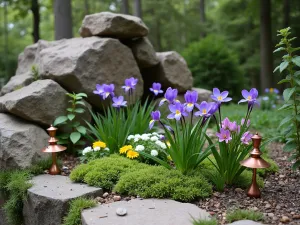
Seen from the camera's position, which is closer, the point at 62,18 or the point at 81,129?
Result: the point at 81,129

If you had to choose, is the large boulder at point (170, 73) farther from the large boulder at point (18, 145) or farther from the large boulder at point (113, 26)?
the large boulder at point (18, 145)

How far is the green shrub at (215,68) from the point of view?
9211mm

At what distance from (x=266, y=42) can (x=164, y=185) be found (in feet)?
23.2

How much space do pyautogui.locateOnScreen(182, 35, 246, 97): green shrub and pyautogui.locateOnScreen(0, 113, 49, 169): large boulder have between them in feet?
20.6

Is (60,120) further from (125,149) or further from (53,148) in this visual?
(125,149)

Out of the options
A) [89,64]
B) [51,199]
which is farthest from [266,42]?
[51,199]

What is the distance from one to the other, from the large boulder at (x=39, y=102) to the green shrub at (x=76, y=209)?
4.80 feet

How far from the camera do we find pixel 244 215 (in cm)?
223

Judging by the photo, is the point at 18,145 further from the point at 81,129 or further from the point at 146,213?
the point at 146,213

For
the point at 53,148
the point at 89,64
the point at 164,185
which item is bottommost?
the point at 164,185

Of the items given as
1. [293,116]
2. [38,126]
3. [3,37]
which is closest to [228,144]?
[293,116]

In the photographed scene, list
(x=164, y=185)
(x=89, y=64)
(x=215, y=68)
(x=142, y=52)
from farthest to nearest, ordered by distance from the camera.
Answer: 1. (x=215, y=68)
2. (x=142, y=52)
3. (x=89, y=64)
4. (x=164, y=185)

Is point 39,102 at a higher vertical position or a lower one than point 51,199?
higher

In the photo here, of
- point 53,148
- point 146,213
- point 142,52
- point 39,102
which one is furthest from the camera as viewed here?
Result: point 142,52
